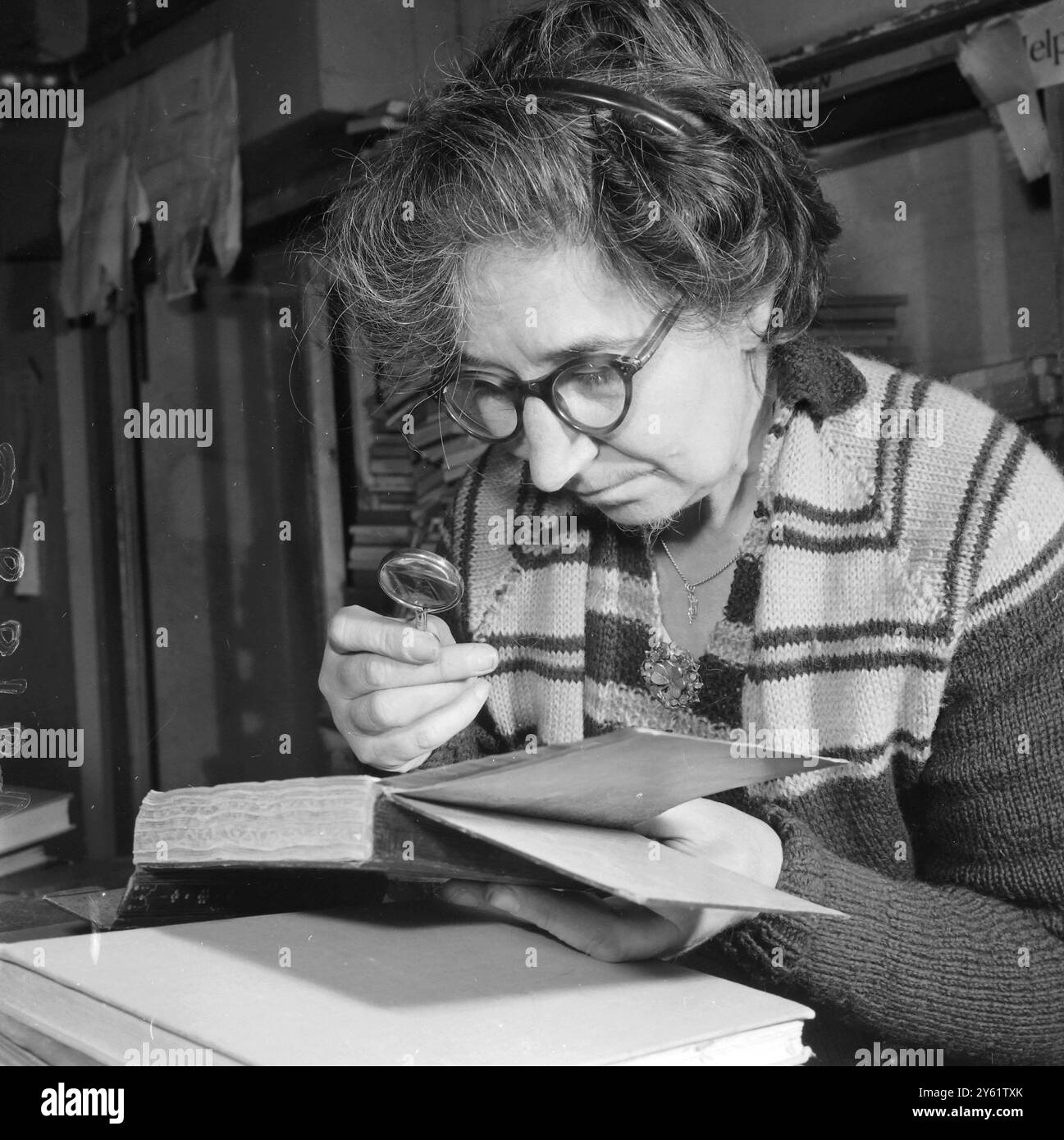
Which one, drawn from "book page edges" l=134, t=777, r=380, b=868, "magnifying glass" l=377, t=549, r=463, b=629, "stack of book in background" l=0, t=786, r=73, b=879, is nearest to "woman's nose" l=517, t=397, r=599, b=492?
"magnifying glass" l=377, t=549, r=463, b=629

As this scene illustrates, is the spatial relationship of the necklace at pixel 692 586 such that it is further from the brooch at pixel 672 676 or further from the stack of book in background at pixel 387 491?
the stack of book in background at pixel 387 491

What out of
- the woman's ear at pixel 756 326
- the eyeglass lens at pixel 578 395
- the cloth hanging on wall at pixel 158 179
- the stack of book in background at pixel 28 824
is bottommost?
the stack of book in background at pixel 28 824

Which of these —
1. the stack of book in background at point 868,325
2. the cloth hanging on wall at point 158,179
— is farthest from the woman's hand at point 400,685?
the cloth hanging on wall at point 158,179

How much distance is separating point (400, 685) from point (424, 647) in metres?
0.05

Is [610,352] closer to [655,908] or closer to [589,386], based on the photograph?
[589,386]

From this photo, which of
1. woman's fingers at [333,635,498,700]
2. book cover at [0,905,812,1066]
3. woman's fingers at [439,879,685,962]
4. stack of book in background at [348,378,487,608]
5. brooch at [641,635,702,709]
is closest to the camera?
book cover at [0,905,812,1066]

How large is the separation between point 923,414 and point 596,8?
56cm

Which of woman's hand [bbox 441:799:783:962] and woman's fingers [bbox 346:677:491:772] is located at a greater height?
woman's fingers [bbox 346:677:491:772]

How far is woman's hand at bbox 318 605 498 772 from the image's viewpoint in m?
1.02

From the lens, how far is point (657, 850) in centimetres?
79

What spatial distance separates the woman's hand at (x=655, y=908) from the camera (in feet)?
2.65

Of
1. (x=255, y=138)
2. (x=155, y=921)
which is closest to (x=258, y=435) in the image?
(x=255, y=138)

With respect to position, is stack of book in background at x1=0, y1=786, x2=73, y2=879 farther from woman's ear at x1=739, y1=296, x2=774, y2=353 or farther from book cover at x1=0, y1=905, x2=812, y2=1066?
woman's ear at x1=739, y1=296, x2=774, y2=353

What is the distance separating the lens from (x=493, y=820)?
68cm
